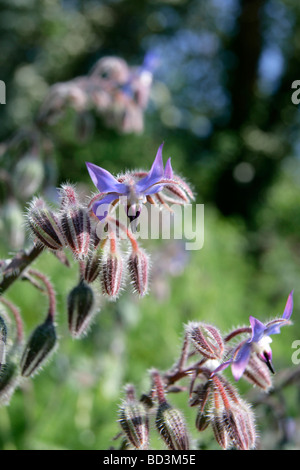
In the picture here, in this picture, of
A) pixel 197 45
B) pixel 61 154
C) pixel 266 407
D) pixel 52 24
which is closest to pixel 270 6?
pixel 197 45

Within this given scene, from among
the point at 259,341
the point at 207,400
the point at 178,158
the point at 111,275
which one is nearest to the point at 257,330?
the point at 259,341

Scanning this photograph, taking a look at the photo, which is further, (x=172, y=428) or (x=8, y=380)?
(x=8, y=380)

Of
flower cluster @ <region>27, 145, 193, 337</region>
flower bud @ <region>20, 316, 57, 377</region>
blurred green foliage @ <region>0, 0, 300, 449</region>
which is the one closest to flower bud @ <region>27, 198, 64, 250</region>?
flower cluster @ <region>27, 145, 193, 337</region>

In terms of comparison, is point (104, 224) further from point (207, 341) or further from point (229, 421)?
Result: point (229, 421)

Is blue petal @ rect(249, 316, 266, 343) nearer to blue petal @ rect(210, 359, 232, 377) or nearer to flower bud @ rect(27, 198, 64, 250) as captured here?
blue petal @ rect(210, 359, 232, 377)

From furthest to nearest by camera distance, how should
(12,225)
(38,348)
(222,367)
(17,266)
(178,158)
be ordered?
(178,158), (12,225), (38,348), (17,266), (222,367)

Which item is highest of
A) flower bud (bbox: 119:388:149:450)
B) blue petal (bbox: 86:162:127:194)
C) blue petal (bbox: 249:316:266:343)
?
blue petal (bbox: 86:162:127:194)

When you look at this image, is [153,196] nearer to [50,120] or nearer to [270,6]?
[50,120]
